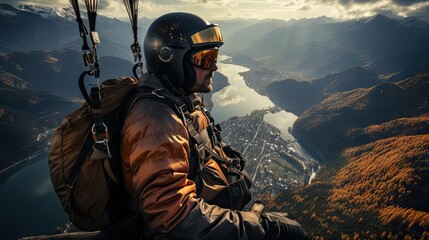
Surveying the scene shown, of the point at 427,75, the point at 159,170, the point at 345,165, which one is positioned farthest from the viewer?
the point at 427,75

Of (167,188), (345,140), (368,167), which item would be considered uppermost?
(167,188)

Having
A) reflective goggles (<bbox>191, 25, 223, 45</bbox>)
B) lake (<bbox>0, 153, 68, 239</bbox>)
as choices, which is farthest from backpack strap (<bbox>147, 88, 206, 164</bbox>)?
lake (<bbox>0, 153, 68, 239</bbox>)

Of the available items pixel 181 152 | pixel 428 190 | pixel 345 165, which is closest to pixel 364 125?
pixel 345 165

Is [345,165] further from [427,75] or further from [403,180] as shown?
[427,75]

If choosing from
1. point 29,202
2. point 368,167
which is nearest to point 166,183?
point 29,202

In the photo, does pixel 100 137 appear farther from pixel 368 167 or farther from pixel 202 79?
pixel 368 167

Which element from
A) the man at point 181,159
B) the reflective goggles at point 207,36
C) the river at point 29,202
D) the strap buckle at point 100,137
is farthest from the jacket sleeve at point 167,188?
the river at point 29,202

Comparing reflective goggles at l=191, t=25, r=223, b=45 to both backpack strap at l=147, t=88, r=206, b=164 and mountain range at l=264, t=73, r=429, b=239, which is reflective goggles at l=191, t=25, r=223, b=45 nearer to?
backpack strap at l=147, t=88, r=206, b=164
